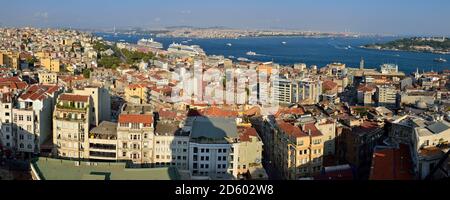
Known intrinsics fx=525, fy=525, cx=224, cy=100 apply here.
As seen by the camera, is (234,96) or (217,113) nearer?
(217,113)

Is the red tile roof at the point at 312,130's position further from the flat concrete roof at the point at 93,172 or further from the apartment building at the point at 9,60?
the apartment building at the point at 9,60

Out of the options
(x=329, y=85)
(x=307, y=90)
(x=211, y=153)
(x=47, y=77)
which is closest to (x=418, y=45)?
(x=329, y=85)

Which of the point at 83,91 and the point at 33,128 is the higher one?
the point at 83,91

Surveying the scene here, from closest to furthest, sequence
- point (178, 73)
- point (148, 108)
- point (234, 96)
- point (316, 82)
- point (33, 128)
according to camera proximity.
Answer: point (33, 128), point (148, 108), point (234, 96), point (316, 82), point (178, 73)

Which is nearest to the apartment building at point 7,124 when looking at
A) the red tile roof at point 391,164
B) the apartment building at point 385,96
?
the red tile roof at point 391,164

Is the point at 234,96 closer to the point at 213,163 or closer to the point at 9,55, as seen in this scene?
the point at 213,163
